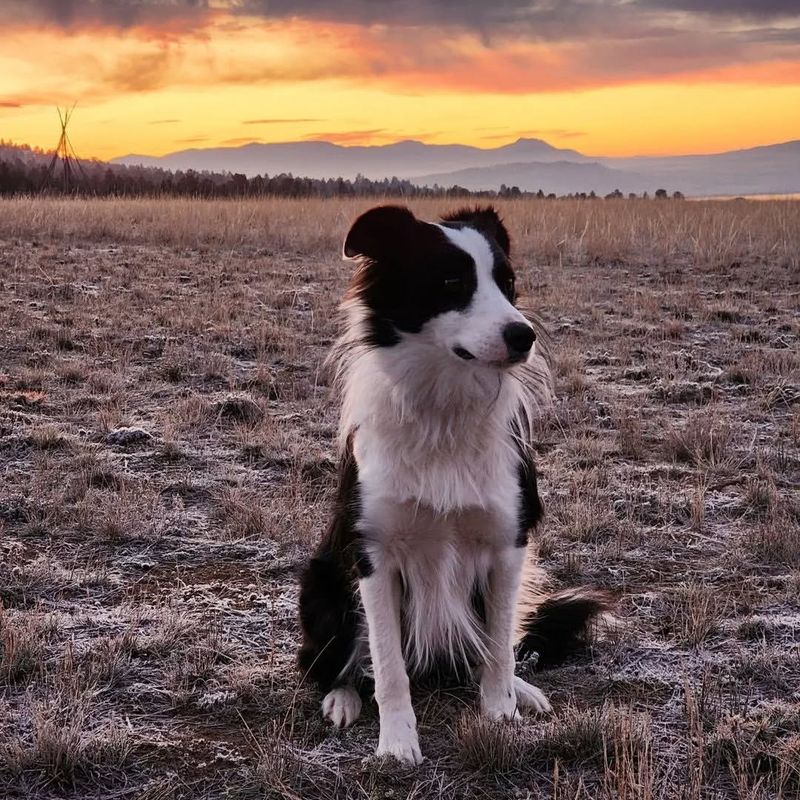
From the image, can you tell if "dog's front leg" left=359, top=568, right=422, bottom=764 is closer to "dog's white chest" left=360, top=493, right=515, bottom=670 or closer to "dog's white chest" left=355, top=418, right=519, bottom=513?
"dog's white chest" left=360, top=493, right=515, bottom=670

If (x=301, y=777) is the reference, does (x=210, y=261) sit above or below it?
above

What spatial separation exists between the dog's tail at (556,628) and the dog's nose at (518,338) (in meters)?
1.05

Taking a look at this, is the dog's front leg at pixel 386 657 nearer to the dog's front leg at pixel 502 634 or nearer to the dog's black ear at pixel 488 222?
the dog's front leg at pixel 502 634

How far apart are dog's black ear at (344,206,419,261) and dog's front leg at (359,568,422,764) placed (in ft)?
3.10

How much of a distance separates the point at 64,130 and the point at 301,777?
2337 centimetres

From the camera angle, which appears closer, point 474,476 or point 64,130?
point 474,476

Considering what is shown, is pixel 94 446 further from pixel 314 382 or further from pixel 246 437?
pixel 314 382

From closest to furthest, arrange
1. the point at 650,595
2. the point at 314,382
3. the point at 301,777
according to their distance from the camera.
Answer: the point at 301,777 → the point at 650,595 → the point at 314,382

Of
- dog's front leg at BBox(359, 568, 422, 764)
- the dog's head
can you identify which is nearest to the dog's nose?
the dog's head

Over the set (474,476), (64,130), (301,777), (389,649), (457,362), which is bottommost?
(301,777)

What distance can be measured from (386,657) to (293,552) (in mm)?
1474

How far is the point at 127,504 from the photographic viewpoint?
179 inches

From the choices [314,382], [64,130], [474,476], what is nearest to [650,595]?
[474,476]

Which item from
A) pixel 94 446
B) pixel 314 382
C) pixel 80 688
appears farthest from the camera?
pixel 314 382
